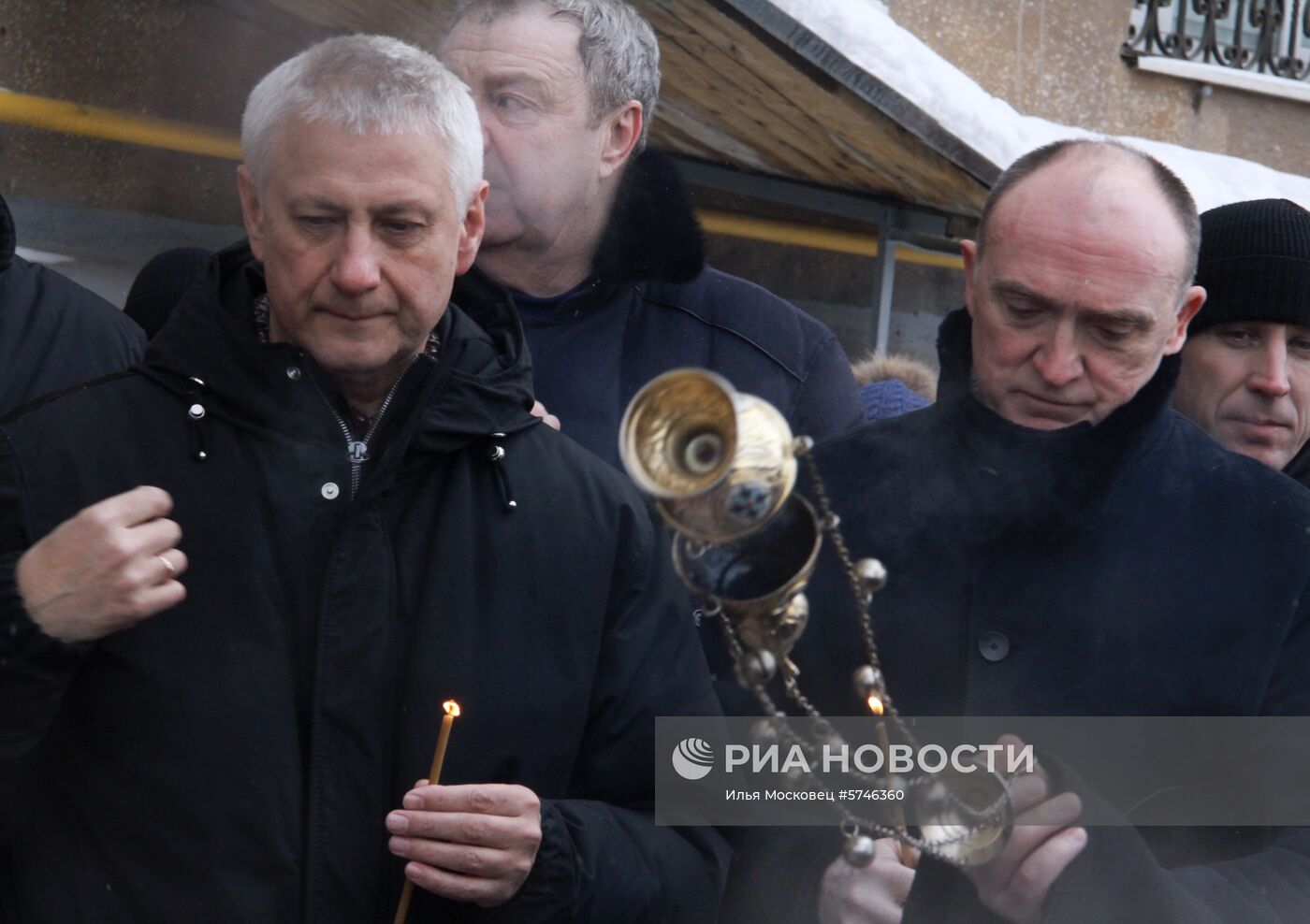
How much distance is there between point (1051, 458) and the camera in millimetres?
2156

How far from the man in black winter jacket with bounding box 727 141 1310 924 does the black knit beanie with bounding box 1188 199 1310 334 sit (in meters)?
0.56

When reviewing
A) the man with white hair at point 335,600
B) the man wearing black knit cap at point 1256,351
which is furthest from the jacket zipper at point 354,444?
the man wearing black knit cap at point 1256,351

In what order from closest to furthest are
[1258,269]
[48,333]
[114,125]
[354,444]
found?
[354,444] < [48,333] < [1258,269] < [114,125]

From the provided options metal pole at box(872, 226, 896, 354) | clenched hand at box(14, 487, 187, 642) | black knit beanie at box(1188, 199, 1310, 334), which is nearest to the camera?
clenched hand at box(14, 487, 187, 642)

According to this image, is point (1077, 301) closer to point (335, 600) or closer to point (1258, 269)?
point (1258, 269)

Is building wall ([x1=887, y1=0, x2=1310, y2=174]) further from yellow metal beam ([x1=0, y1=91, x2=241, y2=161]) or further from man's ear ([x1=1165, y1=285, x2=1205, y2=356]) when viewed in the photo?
man's ear ([x1=1165, y1=285, x2=1205, y2=356])

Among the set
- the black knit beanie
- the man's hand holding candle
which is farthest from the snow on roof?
the man's hand holding candle

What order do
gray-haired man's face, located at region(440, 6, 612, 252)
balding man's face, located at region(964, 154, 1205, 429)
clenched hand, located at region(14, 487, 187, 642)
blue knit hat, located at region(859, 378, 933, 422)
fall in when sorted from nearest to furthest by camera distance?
clenched hand, located at region(14, 487, 187, 642) < balding man's face, located at region(964, 154, 1205, 429) < gray-haired man's face, located at region(440, 6, 612, 252) < blue knit hat, located at region(859, 378, 933, 422)

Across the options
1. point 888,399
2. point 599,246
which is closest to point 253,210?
point 599,246

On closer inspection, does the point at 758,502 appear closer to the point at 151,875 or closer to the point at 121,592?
the point at 121,592

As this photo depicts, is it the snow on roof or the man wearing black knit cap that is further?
the snow on roof

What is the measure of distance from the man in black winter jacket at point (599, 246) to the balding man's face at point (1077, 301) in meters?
0.56

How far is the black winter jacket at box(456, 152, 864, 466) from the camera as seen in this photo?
2.68 m

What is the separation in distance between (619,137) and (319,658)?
1276 millimetres
